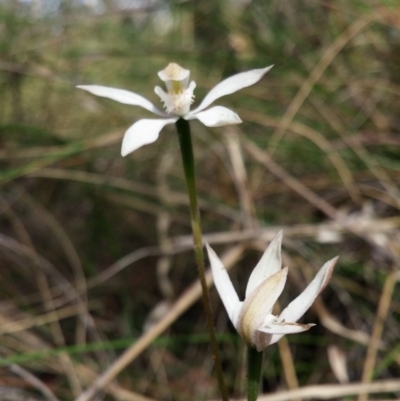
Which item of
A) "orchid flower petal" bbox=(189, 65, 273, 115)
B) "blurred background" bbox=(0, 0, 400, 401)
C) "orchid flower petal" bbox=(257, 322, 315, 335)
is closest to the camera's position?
"orchid flower petal" bbox=(257, 322, 315, 335)

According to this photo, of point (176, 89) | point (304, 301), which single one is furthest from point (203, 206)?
point (304, 301)

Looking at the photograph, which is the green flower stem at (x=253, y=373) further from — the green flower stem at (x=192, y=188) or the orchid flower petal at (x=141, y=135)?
the orchid flower petal at (x=141, y=135)

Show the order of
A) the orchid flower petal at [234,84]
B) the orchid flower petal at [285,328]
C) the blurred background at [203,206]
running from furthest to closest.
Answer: the blurred background at [203,206] < the orchid flower petal at [234,84] < the orchid flower petal at [285,328]

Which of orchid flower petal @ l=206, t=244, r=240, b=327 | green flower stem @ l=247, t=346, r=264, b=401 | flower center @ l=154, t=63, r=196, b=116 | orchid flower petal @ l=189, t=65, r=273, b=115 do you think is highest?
flower center @ l=154, t=63, r=196, b=116

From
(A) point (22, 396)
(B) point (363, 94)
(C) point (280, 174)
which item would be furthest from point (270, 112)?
(A) point (22, 396)

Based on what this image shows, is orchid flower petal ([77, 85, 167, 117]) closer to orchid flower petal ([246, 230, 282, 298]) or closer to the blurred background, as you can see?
orchid flower petal ([246, 230, 282, 298])

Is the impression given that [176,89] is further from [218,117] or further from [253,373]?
[253,373]

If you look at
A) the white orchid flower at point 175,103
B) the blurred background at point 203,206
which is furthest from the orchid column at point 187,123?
the blurred background at point 203,206

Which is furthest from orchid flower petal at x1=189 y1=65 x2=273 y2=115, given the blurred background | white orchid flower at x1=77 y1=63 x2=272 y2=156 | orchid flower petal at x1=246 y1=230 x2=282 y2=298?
the blurred background
